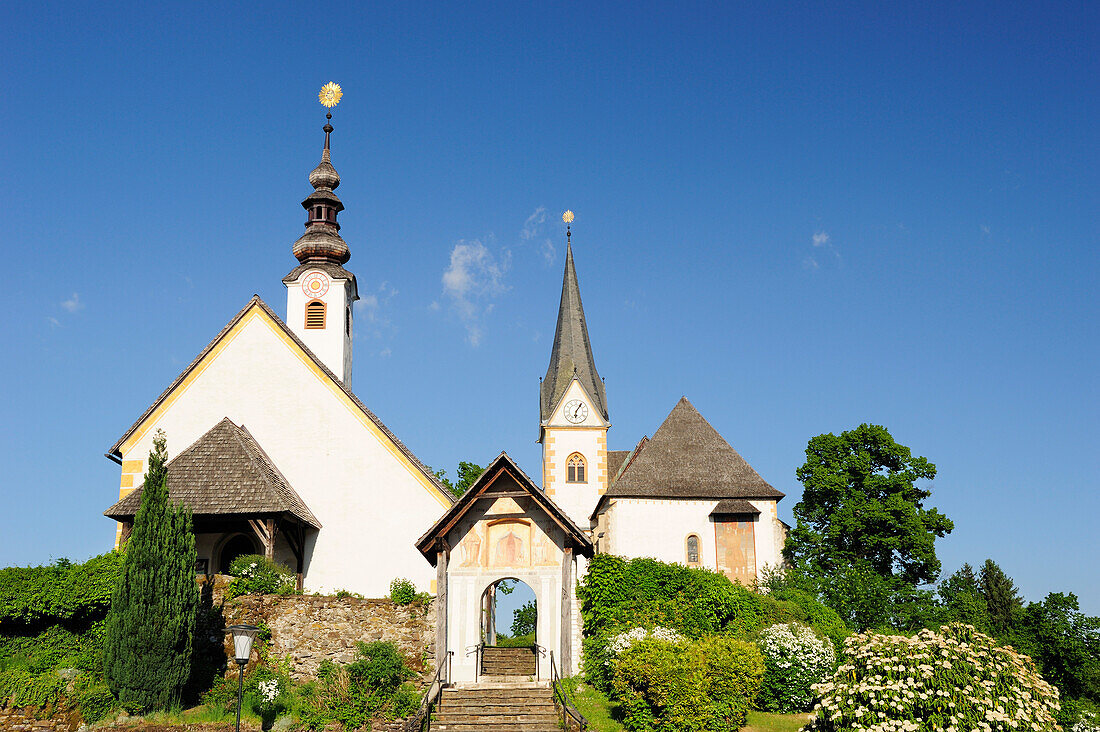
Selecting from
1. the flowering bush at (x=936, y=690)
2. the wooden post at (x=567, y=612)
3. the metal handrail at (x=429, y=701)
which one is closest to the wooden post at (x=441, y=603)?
the metal handrail at (x=429, y=701)

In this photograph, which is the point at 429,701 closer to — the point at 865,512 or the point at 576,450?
the point at 865,512

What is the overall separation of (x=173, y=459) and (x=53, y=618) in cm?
684

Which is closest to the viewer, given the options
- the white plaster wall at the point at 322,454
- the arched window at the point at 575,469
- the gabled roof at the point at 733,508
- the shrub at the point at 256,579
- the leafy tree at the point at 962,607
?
the shrub at the point at 256,579

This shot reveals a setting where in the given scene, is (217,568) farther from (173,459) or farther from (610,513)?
(610,513)

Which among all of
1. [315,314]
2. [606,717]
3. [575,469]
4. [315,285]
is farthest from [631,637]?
[575,469]

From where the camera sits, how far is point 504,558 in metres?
20.5

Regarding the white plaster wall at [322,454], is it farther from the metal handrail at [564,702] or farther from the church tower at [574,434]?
the church tower at [574,434]

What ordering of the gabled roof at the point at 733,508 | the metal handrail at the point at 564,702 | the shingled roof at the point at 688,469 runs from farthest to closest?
the shingled roof at the point at 688,469 → the gabled roof at the point at 733,508 → the metal handrail at the point at 564,702

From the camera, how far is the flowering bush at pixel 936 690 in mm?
12305

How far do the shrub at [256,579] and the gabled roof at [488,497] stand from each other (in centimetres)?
403

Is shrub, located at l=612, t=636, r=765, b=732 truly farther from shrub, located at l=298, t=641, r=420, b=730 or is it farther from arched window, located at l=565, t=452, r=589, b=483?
arched window, located at l=565, t=452, r=589, b=483

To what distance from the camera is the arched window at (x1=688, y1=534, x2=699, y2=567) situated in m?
39.7

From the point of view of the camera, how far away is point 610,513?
134ft

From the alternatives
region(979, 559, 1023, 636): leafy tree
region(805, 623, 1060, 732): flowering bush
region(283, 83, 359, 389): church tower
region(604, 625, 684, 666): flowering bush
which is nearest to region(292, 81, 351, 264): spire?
region(283, 83, 359, 389): church tower
